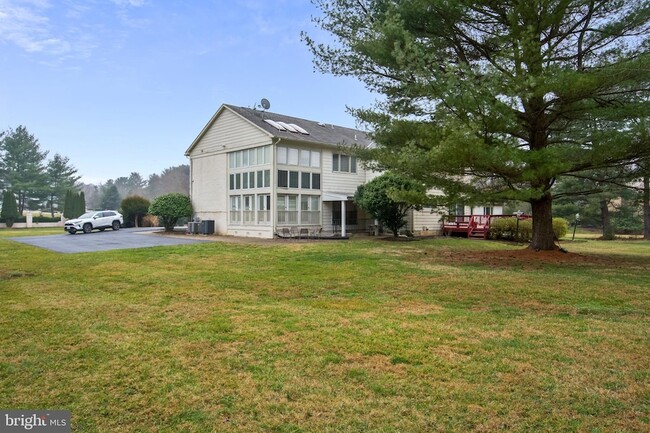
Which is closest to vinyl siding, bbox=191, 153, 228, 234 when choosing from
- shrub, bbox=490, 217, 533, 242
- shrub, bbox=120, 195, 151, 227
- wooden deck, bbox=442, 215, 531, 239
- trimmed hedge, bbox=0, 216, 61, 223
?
shrub, bbox=120, 195, 151, 227

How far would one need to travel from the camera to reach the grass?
112 inches

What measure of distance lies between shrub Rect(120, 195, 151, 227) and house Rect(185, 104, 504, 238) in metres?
10.7

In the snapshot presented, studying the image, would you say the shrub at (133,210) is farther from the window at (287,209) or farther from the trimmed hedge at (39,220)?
the window at (287,209)

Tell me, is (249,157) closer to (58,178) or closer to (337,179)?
(337,179)

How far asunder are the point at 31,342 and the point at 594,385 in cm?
535

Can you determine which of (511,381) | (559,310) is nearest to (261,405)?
(511,381)

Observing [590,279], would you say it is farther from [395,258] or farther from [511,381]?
[511,381]

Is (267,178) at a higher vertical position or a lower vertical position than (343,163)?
lower

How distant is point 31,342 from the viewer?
4.35m

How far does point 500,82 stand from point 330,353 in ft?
25.4

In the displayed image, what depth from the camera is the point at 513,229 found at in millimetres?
20734

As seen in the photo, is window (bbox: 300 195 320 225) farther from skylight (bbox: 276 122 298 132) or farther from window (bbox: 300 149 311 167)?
skylight (bbox: 276 122 298 132)

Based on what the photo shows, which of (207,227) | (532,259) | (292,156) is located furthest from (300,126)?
(532,259)

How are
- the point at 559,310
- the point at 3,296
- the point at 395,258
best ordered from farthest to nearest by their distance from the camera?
the point at 395,258 < the point at 3,296 < the point at 559,310
